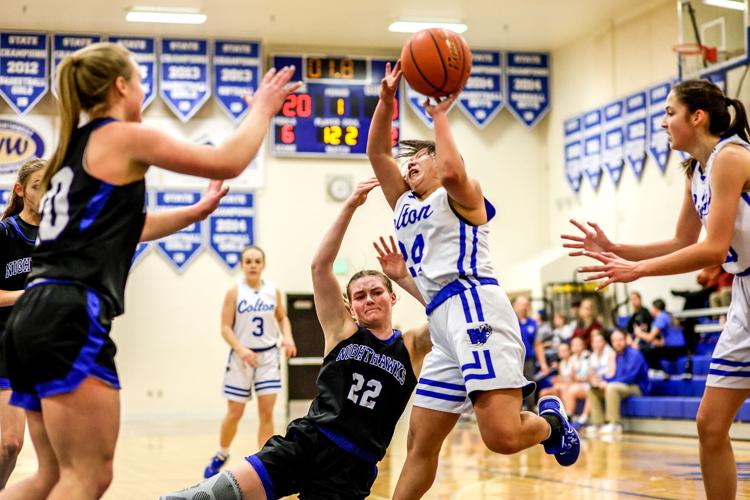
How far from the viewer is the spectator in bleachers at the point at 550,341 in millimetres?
14531

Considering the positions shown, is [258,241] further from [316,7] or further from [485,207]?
[485,207]

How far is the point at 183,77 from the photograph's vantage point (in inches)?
677

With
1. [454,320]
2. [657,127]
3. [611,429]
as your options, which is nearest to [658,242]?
Answer: [454,320]

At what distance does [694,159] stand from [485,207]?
37.4 inches

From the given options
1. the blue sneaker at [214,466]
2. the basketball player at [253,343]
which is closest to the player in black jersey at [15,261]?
the blue sneaker at [214,466]

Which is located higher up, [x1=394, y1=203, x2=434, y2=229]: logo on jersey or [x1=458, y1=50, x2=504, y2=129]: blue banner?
[x1=458, y1=50, x2=504, y2=129]: blue banner

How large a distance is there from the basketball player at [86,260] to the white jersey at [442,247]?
4.43 feet

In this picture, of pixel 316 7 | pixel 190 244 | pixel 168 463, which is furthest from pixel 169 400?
pixel 168 463

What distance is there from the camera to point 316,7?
1595 cm

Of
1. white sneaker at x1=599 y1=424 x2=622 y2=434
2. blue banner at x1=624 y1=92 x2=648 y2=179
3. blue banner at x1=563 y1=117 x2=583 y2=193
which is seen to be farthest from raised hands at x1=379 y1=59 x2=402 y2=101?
blue banner at x1=563 y1=117 x2=583 y2=193

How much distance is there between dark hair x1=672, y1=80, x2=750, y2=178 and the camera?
4328mm

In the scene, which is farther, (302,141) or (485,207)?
(302,141)

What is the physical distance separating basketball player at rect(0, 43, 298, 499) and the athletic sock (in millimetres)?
2131

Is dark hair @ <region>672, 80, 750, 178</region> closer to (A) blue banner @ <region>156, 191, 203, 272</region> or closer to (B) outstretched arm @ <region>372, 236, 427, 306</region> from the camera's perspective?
(B) outstretched arm @ <region>372, 236, 427, 306</region>
